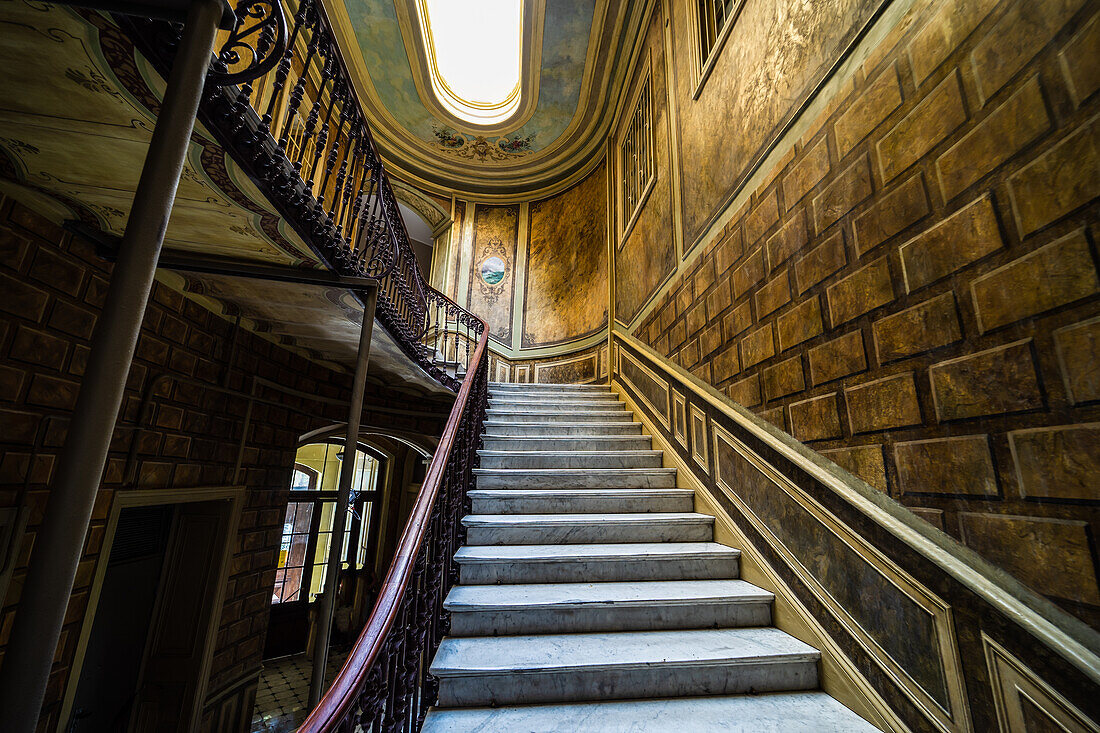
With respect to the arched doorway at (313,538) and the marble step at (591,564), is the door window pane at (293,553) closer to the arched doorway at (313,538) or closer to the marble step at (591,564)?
the arched doorway at (313,538)

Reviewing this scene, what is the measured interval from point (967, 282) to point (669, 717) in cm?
175

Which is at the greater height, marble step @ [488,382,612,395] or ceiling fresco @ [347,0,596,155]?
ceiling fresco @ [347,0,596,155]

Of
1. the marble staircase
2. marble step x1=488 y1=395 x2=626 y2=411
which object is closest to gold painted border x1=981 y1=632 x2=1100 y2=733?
the marble staircase

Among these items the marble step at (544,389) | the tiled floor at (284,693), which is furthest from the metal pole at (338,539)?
the tiled floor at (284,693)

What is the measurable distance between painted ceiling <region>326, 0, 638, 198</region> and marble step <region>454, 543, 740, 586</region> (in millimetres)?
6765

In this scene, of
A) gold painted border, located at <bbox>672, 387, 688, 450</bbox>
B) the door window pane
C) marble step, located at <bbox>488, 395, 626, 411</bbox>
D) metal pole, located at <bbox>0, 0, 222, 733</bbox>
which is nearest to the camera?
metal pole, located at <bbox>0, 0, 222, 733</bbox>

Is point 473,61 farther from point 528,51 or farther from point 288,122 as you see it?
point 288,122

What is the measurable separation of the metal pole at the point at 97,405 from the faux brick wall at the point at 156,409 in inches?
85.3

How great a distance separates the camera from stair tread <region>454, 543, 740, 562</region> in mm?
2389

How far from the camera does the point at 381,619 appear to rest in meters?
1.40

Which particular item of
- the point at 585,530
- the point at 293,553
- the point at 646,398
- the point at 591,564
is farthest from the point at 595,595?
the point at 293,553

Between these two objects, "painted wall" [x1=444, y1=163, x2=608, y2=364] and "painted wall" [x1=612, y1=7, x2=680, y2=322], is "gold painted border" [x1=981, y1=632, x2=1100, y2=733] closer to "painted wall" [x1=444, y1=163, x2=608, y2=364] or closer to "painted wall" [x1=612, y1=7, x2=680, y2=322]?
"painted wall" [x1=612, y1=7, x2=680, y2=322]

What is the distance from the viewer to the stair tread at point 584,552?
2389 mm

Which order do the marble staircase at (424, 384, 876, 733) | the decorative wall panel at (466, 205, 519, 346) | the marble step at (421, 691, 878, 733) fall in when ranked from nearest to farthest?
the marble step at (421, 691, 878, 733), the marble staircase at (424, 384, 876, 733), the decorative wall panel at (466, 205, 519, 346)
